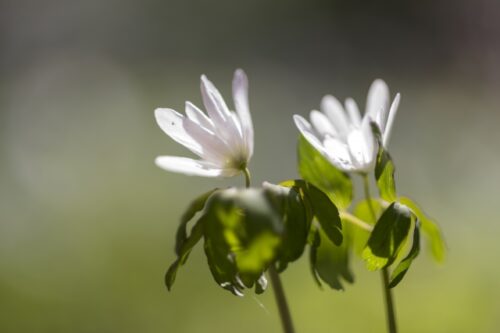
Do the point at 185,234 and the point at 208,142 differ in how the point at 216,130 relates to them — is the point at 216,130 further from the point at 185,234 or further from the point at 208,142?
the point at 185,234

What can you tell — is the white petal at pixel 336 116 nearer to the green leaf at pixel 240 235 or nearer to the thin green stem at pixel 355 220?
the thin green stem at pixel 355 220

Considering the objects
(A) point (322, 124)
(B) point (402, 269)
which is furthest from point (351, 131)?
(B) point (402, 269)

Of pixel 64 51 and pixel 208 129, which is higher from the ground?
pixel 64 51

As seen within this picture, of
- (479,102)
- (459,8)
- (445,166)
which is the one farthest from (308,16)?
(445,166)

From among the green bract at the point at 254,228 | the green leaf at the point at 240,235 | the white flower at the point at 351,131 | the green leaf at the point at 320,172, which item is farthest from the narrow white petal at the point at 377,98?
the green leaf at the point at 240,235

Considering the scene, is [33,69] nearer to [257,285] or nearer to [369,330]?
[369,330]

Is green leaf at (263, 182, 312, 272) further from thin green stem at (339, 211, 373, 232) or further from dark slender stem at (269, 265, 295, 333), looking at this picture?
thin green stem at (339, 211, 373, 232)

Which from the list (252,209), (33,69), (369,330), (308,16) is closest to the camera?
(252,209)
